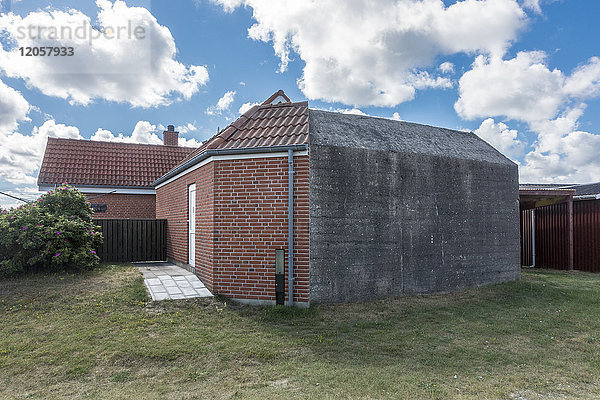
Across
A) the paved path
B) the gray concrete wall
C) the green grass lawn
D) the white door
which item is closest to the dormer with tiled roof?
the gray concrete wall

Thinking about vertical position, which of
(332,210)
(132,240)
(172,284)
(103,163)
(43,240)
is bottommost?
(172,284)

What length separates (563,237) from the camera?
14.6 m

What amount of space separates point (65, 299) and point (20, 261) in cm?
278

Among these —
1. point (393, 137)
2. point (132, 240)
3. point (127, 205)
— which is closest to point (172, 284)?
point (132, 240)

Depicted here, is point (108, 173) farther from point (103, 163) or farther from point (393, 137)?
point (393, 137)

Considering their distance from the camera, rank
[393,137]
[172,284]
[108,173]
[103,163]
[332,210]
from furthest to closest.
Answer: [103,163]
[108,173]
[393,137]
[172,284]
[332,210]

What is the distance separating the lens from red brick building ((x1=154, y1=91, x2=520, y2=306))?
742 cm

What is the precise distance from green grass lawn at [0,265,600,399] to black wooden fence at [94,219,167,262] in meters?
3.20

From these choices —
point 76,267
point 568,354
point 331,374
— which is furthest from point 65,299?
point 568,354

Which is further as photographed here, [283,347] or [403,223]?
[403,223]

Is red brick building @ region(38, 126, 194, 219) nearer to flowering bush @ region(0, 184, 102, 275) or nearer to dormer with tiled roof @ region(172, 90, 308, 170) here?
flowering bush @ region(0, 184, 102, 275)

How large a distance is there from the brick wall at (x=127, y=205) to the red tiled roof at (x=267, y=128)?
955 cm

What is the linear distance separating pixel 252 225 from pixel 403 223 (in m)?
3.35

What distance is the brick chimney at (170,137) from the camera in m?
21.6
